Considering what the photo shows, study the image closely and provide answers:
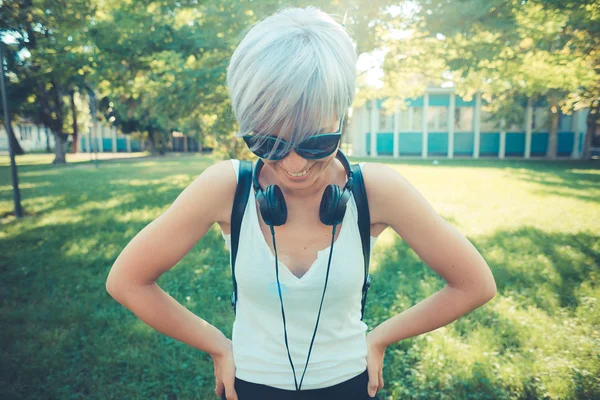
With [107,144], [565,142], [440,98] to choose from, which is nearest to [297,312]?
[440,98]

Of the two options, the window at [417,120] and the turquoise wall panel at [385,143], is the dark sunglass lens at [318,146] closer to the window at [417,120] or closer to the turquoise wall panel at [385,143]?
the turquoise wall panel at [385,143]

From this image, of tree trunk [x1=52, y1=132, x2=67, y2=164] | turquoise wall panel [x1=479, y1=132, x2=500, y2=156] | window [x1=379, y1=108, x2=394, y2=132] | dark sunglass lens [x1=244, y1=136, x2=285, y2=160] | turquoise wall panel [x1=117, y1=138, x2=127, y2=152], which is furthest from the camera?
turquoise wall panel [x1=117, y1=138, x2=127, y2=152]

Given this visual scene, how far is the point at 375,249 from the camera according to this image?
6.88m

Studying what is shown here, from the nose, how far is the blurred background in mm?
491

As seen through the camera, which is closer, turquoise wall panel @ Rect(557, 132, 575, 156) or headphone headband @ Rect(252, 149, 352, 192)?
headphone headband @ Rect(252, 149, 352, 192)

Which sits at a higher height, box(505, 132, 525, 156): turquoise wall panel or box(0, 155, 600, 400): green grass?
box(505, 132, 525, 156): turquoise wall panel

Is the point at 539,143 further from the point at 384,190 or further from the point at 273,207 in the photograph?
the point at 273,207

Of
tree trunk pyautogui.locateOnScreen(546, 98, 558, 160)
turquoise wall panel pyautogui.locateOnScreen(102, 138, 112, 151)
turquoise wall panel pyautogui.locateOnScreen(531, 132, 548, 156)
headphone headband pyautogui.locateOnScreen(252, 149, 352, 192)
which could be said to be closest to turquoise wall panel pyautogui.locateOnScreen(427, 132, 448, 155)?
turquoise wall panel pyautogui.locateOnScreen(531, 132, 548, 156)

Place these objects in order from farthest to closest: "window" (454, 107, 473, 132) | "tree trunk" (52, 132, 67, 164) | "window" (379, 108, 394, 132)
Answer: "window" (379, 108, 394, 132)
"window" (454, 107, 473, 132)
"tree trunk" (52, 132, 67, 164)

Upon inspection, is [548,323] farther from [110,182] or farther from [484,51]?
[110,182]

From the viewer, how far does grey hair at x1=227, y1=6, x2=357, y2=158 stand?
1.05m

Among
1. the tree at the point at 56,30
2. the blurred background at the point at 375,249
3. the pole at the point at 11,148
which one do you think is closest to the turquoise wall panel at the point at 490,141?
the blurred background at the point at 375,249

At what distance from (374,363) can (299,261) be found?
510mm

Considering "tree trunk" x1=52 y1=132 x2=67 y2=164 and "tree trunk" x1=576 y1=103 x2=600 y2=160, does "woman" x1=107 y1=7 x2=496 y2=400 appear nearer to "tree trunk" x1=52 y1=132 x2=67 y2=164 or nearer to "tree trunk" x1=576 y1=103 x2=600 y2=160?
"tree trunk" x1=52 y1=132 x2=67 y2=164
